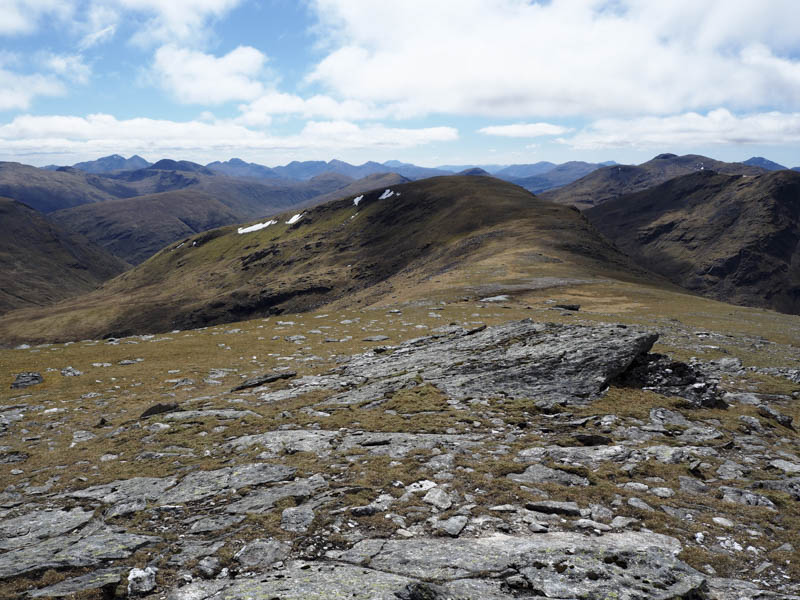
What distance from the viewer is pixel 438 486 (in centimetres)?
1320

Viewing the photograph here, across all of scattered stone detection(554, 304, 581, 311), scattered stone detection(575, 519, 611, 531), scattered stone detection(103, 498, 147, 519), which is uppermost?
scattered stone detection(575, 519, 611, 531)

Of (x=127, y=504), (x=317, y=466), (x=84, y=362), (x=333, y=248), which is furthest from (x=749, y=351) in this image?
(x=333, y=248)

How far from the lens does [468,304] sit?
211ft

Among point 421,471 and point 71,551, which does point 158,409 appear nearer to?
point 71,551

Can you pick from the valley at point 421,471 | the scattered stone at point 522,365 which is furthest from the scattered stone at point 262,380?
the scattered stone at point 522,365

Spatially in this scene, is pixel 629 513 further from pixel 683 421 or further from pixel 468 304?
pixel 468 304

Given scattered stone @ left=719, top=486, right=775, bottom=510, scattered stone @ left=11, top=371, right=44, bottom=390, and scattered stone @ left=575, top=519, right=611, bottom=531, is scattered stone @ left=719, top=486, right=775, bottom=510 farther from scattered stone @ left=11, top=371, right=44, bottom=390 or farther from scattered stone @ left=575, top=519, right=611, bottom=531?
scattered stone @ left=11, top=371, right=44, bottom=390

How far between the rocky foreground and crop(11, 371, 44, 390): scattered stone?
9.80 m

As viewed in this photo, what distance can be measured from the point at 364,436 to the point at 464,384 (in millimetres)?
7512

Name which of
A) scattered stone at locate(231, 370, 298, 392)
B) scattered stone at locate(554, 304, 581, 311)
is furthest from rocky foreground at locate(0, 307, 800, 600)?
scattered stone at locate(554, 304, 581, 311)

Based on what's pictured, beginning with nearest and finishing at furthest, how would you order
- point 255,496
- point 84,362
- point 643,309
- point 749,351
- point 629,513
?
point 629,513 → point 255,496 → point 749,351 → point 84,362 → point 643,309

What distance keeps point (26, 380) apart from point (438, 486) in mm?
40133

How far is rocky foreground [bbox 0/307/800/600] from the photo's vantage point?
9.41 m

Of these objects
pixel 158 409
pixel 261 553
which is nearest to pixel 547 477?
pixel 261 553
